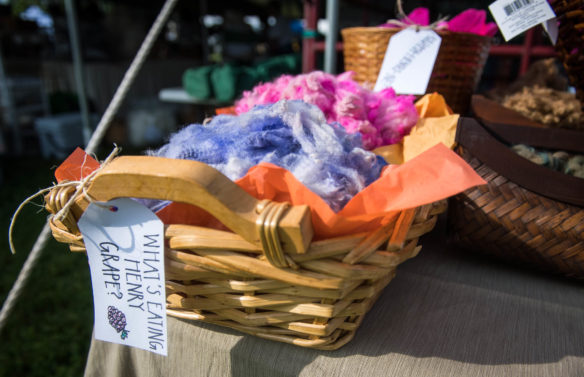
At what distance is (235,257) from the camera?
1.04 feet

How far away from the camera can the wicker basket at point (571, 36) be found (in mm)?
457

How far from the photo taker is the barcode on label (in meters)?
0.52

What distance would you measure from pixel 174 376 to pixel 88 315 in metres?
1.09

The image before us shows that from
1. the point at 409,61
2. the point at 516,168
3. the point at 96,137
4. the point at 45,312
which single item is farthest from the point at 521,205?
the point at 45,312

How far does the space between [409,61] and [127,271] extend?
575mm

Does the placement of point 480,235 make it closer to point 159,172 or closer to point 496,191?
point 496,191

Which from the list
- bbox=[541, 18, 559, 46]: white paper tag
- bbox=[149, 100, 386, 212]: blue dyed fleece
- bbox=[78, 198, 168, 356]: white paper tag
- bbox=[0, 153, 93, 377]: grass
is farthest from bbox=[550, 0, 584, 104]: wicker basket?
bbox=[0, 153, 93, 377]: grass

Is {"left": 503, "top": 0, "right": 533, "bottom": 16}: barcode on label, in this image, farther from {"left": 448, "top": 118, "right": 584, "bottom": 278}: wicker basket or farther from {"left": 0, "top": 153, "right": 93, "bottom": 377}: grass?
{"left": 0, "top": 153, "right": 93, "bottom": 377}: grass

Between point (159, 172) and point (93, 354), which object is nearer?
point (159, 172)

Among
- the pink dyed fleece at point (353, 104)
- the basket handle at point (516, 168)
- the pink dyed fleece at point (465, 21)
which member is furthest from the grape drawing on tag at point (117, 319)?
the pink dyed fleece at point (465, 21)

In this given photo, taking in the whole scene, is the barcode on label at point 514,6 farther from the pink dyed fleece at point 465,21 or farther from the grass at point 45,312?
the grass at point 45,312

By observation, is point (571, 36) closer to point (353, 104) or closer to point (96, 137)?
point (353, 104)

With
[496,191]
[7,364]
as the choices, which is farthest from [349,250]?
[7,364]

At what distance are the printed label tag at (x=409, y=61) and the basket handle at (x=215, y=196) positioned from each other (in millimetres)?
472
